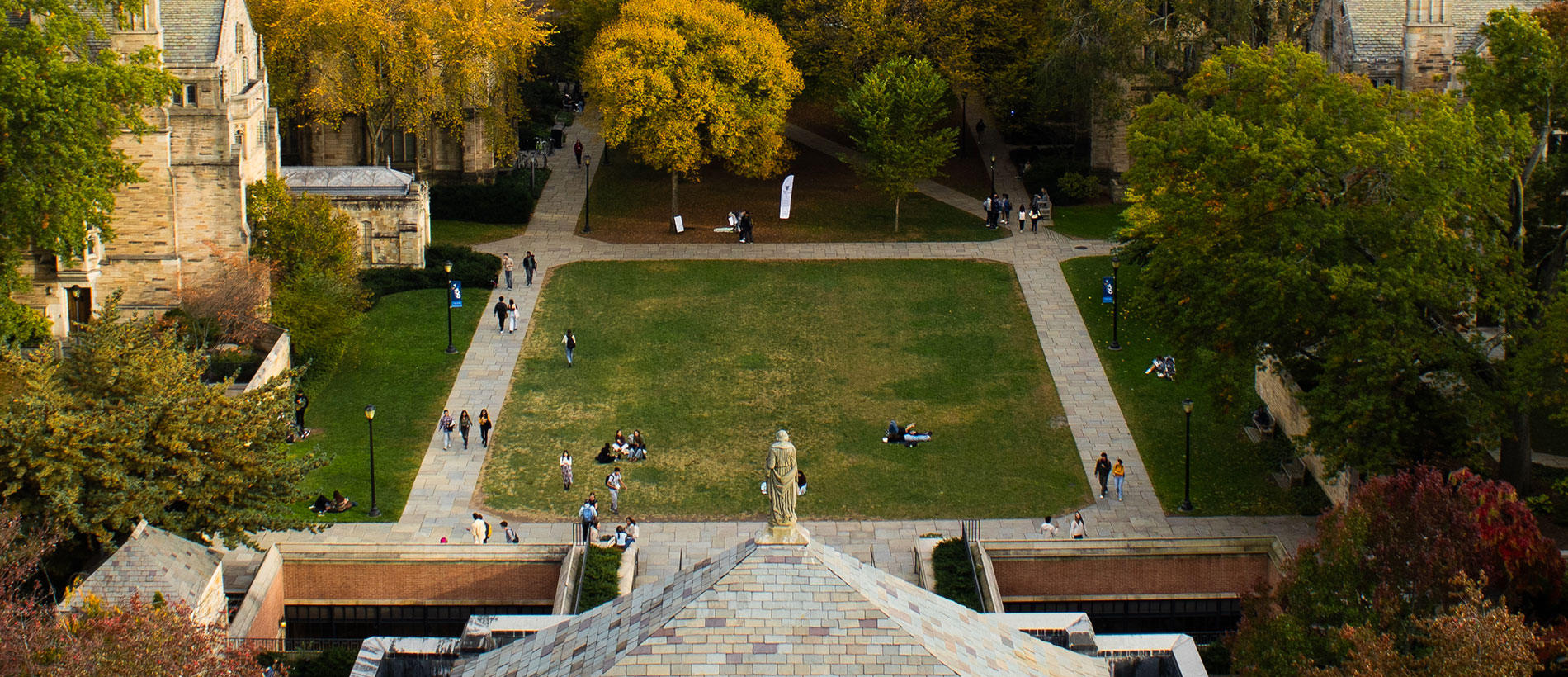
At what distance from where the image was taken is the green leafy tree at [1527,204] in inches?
1697

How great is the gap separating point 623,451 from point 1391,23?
99.3 feet

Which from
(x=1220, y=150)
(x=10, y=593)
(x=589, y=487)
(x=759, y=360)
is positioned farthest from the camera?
(x=759, y=360)

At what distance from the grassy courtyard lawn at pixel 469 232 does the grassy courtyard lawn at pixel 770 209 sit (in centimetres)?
335

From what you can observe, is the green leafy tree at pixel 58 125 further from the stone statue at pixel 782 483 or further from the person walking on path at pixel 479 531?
the stone statue at pixel 782 483

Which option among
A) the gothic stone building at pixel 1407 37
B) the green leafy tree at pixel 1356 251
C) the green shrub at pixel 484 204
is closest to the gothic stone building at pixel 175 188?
the green shrub at pixel 484 204

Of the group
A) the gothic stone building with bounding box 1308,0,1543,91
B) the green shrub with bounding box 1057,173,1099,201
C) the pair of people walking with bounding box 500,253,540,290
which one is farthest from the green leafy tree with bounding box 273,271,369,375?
the gothic stone building with bounding box 1308,0,1543,91

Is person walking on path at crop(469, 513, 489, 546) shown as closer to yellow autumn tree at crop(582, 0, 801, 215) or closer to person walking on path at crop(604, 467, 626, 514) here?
person walking on path at crop(604, 467, 626, 514)

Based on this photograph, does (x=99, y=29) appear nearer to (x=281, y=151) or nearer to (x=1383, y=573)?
(x=281, y=151)

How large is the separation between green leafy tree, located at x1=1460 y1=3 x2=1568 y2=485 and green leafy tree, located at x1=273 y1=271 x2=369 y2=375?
108ft

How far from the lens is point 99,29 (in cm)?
5291

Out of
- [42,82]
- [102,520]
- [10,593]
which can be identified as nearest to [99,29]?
[42,82]

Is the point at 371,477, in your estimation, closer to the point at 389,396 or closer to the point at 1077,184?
the point at 389,396

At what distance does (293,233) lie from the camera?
61.9 meters

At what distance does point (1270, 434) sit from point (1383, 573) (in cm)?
1923
